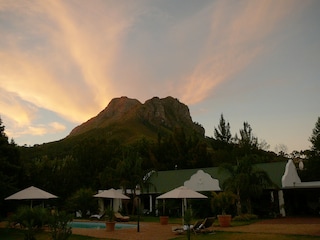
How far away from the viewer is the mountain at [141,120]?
366 feet

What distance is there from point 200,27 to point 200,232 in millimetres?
12193

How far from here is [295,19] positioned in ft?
65.3

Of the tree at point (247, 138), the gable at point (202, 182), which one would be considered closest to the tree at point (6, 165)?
the gable at point (202, 182)

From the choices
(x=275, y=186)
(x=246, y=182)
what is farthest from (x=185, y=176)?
(x=275, y=186)

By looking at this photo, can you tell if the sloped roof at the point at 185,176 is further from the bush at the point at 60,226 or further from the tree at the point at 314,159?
the bush at the point at 60,226

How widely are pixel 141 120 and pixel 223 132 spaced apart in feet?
246

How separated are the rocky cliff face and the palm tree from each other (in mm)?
90517

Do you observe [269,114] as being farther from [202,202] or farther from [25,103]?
[25,103]

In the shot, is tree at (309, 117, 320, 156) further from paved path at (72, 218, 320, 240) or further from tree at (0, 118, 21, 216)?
tree at (0, 118, 21, 216)

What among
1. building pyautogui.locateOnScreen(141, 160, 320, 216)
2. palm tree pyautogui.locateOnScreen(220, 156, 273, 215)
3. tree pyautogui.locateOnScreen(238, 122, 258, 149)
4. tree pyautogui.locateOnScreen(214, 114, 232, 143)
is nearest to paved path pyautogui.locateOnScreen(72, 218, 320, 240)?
palm tree pyautogui.locateOnScreen(220, 156, 273, 215)

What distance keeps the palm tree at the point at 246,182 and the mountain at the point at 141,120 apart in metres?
73.4

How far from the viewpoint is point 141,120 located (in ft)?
441

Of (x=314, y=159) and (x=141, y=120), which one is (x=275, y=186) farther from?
(x=141, y=120)

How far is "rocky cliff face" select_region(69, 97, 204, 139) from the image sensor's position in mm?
134000
